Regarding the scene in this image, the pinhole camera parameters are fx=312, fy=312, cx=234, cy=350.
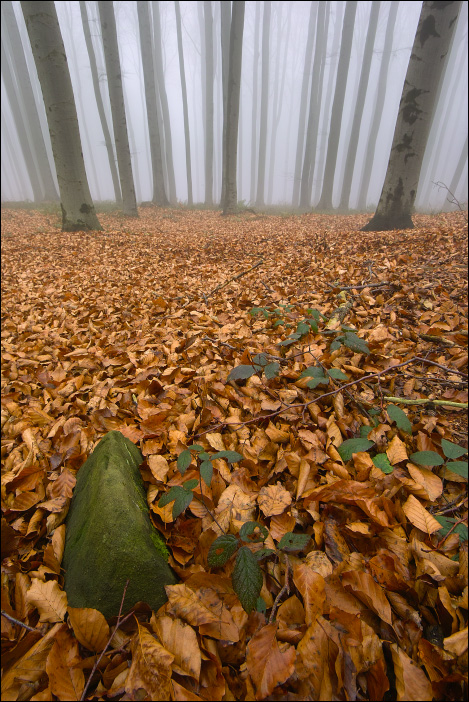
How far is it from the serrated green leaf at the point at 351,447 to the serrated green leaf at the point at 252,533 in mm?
483

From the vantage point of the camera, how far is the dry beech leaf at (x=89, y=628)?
93cm

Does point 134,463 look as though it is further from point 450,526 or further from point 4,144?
point 4,144

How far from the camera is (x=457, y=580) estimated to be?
0.97m

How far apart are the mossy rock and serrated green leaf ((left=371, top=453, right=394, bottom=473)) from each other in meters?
0.92

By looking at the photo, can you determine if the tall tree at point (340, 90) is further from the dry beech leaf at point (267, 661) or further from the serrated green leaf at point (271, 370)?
the dry beech leaf at point (267, 661)

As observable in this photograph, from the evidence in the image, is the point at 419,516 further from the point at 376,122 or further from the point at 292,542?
the point at 376,122

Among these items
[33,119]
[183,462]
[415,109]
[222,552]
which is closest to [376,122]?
[415,109]

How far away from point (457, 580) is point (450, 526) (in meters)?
0.19

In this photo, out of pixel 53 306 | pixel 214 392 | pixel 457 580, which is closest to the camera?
pixel 457 580

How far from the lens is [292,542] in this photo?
1.10 meters

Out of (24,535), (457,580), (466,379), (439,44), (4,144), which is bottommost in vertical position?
(24,535)

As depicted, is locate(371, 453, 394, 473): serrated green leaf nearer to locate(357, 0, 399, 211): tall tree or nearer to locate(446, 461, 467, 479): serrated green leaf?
locate(446, 461, 467, 479): serrated green leaf

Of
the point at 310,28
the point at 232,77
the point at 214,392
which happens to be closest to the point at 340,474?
the point at 214,392

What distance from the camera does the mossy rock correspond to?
102cm
